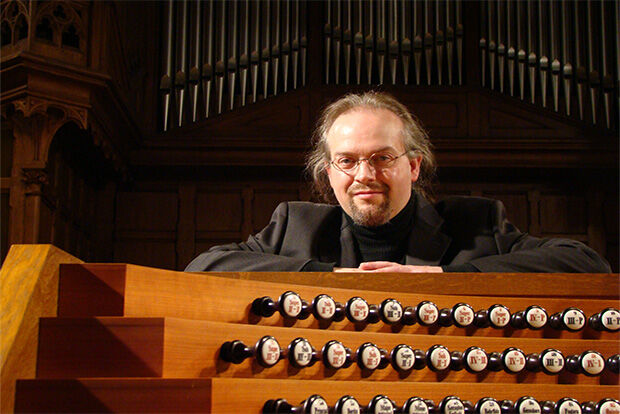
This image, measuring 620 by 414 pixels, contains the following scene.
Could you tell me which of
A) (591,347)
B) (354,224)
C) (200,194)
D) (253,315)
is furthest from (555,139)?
(253,315)

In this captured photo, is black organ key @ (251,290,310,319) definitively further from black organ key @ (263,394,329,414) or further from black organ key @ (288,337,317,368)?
black organ key @ (263,394,329,414)

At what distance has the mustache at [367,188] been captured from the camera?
7.71 feet

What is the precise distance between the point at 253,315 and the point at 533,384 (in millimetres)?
566

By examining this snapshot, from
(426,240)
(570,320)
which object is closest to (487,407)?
(570,320)

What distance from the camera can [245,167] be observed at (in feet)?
16.2

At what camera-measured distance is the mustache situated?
7.71ft

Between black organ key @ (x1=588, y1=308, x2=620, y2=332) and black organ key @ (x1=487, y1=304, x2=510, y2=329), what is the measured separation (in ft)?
0.65

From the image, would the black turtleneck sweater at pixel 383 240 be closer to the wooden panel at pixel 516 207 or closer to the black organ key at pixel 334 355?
the black organ key at pixel 334 355

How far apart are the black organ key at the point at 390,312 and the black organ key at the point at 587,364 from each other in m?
0.36

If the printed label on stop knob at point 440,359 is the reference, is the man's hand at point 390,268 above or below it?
above

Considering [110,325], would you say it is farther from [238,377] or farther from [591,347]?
[591,347]

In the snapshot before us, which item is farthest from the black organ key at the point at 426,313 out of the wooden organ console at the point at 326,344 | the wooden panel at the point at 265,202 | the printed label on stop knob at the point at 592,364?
the wooden panel at the point at 265,202

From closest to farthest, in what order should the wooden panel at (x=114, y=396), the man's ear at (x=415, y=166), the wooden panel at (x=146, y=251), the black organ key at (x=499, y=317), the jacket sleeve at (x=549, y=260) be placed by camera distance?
the wooden panel at (x=114, y=396) → the black organ key at (x=499, y=317) → the jacket sleeve at (x=549, y=260) → the man's ear at (x=415, y=166) → the wooden panel at (x=146, y=251)

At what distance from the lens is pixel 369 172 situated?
2.34 meters
